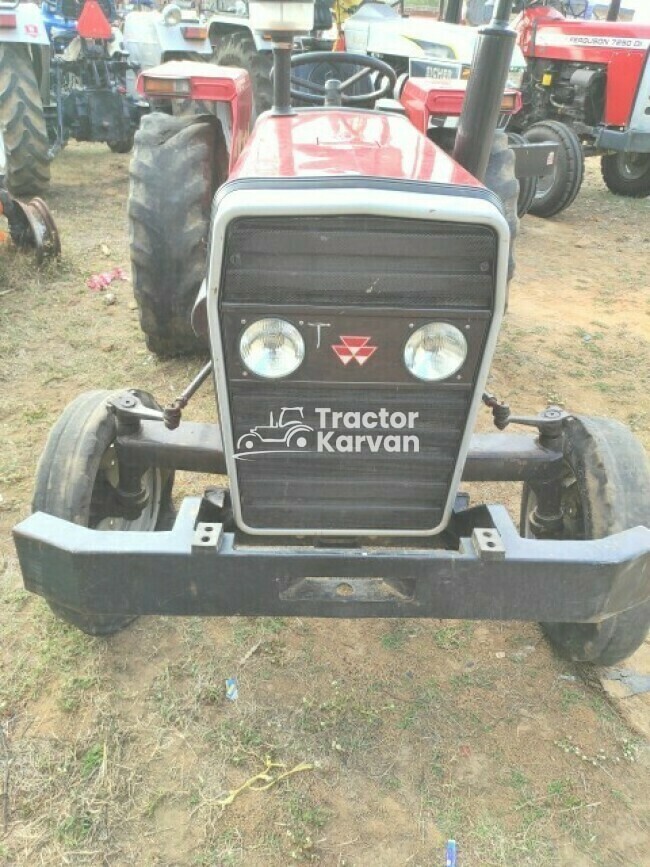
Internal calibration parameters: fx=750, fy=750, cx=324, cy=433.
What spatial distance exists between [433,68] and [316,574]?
5.28 m

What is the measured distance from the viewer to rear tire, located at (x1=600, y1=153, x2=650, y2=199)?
8672 millimetres

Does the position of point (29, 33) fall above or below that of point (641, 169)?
above

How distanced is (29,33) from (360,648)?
20.9 ft

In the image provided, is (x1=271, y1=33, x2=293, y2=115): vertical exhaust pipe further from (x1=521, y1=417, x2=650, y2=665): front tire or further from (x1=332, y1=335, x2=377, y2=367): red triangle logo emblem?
(x1=521, y1=417, x2=650, y2=665): front tire

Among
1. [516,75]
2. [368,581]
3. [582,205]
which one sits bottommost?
[582,205]

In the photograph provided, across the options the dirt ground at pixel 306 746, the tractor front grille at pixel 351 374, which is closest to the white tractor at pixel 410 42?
the dirt ground at pixel 306 746

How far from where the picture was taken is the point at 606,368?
4.71 metres

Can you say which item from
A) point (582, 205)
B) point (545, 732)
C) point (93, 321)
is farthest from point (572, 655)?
point (582, 205)

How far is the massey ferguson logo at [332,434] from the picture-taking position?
1.82 meters

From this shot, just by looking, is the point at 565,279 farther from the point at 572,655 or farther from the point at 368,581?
the point at 368,581

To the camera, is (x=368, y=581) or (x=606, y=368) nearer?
(x=368, y=581)

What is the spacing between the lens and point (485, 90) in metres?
1.98

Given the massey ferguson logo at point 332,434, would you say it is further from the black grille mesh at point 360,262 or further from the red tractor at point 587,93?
the red tractor at point 587,93

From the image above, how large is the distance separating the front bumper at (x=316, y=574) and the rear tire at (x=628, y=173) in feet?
26.5
